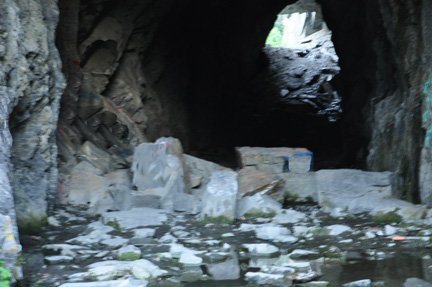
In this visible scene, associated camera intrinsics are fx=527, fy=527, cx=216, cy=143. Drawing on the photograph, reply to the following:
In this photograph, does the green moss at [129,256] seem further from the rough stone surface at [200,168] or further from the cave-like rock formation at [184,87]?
the rough stone surface at [200,168]

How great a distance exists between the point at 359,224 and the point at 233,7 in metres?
12.5

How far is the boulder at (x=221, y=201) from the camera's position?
5648 millimetres

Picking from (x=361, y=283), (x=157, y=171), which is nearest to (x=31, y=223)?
(x=157, y=171)

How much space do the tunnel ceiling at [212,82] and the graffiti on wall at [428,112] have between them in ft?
0.46

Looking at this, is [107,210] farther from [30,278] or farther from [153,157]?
[30,278]

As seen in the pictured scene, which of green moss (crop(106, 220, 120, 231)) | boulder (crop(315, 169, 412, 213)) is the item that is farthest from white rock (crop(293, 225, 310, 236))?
green moss (crop(106, 220, 120, 231))

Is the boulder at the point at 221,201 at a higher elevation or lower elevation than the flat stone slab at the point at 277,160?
lower

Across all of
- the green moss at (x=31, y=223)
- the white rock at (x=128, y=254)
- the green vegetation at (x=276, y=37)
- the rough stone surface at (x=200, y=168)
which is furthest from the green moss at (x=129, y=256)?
the green vegetation at (x=276, y=37)

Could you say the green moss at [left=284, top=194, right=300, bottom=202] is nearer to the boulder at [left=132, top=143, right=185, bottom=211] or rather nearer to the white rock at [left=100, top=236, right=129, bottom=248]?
the boulder at [left=132, top=143, right=185, bottom=211]

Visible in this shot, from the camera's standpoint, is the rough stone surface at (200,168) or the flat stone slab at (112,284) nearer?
the flat stone slab at (112,284)

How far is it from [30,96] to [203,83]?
11468 mm

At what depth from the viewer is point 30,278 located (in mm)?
3480

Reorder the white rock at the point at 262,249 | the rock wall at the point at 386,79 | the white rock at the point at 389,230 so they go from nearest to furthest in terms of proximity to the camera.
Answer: the white rock at the point at 262,249 → the white rock at the point at 389,230 → the rock wall at the point at 386,79

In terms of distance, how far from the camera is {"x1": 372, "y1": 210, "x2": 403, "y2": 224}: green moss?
5.33 metres
